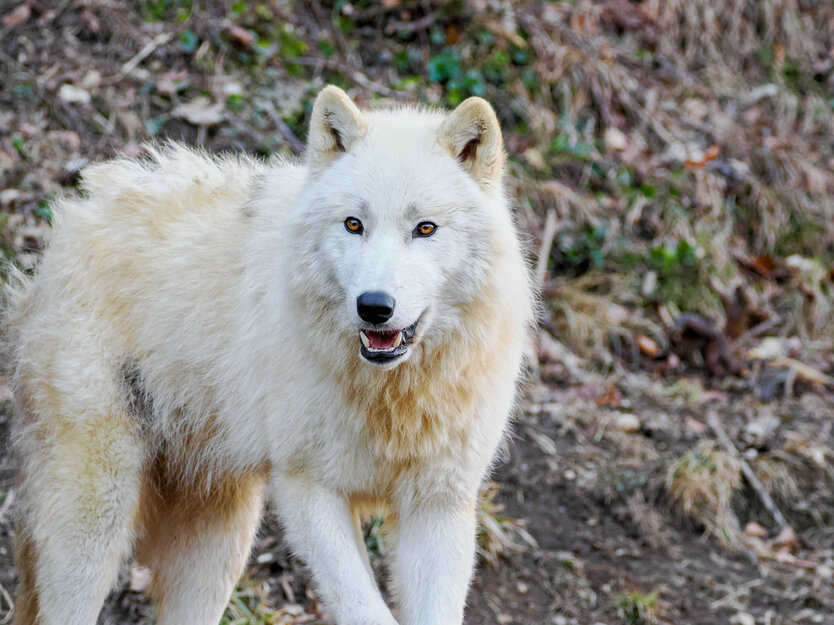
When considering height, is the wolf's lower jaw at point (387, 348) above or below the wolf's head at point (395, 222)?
below

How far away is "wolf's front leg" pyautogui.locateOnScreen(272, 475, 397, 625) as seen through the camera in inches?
130

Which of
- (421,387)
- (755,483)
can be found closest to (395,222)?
(421,387)

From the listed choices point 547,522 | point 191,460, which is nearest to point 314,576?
point 191,460

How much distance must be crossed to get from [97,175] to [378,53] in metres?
4.17

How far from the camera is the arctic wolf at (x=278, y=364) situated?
3.31 metres

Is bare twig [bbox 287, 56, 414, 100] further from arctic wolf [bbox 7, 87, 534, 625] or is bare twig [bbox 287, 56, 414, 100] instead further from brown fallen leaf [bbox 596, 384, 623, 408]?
arctic wolf [bbox 7, 87, 534, 625]

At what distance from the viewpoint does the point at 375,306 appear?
9.84 feet

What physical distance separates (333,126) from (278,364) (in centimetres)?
89

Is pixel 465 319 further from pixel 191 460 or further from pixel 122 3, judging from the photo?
pixel 122 3

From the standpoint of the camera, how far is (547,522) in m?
5.62

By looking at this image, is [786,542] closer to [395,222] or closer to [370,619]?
[370,619]

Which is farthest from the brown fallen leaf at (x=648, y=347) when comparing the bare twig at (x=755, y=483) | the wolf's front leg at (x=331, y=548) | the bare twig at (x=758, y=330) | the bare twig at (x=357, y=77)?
the wolf's front leg at (x=331, y=548)

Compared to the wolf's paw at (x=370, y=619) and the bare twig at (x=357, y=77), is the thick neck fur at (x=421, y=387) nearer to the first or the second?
the wolf's paw at (x=370, y=619)

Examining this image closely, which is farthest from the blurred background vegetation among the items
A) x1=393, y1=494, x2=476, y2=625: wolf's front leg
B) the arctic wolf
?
x1=393, y1=494, x2=476, y2=625: wolf's front leg
